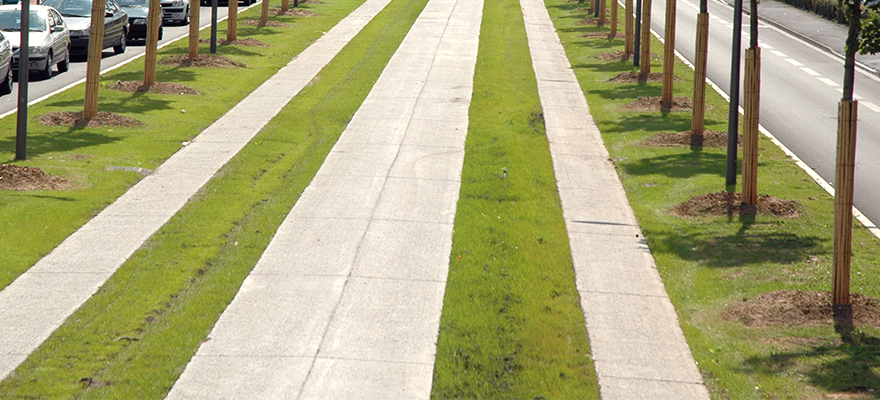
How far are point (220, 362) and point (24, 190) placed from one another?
6.05 meters

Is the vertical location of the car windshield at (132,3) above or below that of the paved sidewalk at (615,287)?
above

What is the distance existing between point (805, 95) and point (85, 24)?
19.1 metres

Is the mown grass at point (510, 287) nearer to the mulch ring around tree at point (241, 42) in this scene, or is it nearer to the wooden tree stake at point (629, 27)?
the wooden tree stake at point (629, 27)

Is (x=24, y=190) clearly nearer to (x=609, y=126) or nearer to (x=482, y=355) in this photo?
(x=482, y=355)

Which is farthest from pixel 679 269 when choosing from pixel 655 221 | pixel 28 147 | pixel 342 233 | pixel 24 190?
pixel 28 147

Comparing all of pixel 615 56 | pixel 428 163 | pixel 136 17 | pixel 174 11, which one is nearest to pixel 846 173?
pixel 428 163

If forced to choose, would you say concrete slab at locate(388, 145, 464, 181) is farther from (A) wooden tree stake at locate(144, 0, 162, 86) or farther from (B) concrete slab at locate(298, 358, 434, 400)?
(A) wooden tree stake at locate(144, 0, 162, 86)

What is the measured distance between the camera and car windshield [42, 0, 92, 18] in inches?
1055

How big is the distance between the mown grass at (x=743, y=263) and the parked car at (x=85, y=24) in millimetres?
14549

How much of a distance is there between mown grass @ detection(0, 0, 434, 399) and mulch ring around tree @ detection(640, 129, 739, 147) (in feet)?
18.3

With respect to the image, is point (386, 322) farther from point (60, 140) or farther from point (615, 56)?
point (615, 56)

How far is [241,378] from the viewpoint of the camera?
7379 mm

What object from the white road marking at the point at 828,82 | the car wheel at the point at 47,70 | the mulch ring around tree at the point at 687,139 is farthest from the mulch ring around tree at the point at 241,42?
the white road marking at the point at 828,82

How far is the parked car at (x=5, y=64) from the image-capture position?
20156mm
